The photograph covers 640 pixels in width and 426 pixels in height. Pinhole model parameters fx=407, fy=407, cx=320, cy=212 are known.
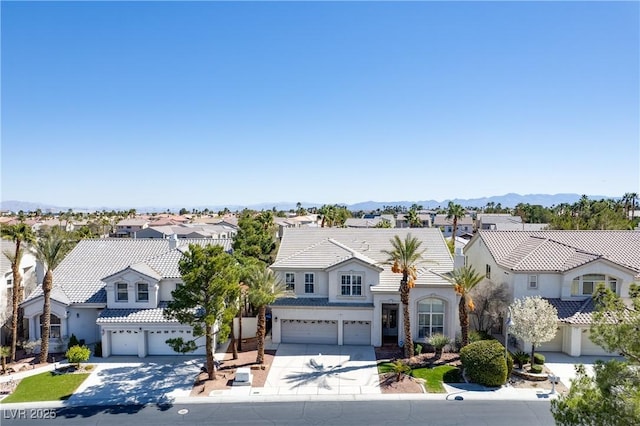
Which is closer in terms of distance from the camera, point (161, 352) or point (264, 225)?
point (161, 352)

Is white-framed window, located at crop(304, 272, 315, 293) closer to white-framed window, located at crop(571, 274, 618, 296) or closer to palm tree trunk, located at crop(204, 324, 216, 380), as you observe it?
palm tree trunk, located at crop(204, 324, 216, 380)

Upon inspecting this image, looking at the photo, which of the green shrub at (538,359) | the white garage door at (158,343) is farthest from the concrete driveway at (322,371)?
the green shrub at (538,359)

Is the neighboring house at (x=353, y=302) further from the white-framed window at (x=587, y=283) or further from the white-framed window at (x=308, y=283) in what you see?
the white-framed window at (x=587, y=283)

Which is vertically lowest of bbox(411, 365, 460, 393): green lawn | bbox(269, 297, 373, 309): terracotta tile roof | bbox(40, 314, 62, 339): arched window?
bbox(411, 365, 460, 393): green lawn

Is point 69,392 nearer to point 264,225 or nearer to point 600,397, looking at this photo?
point 600,397

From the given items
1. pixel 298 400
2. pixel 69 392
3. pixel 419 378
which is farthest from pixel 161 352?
pixel 419 378

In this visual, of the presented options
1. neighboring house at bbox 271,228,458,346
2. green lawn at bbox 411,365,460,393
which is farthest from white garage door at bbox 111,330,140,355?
green lawn at bbox 411,365,460,393

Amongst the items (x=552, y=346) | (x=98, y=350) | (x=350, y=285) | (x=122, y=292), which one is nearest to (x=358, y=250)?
(x=350, y=285)

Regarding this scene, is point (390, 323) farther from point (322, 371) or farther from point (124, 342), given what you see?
point (124, 342)
